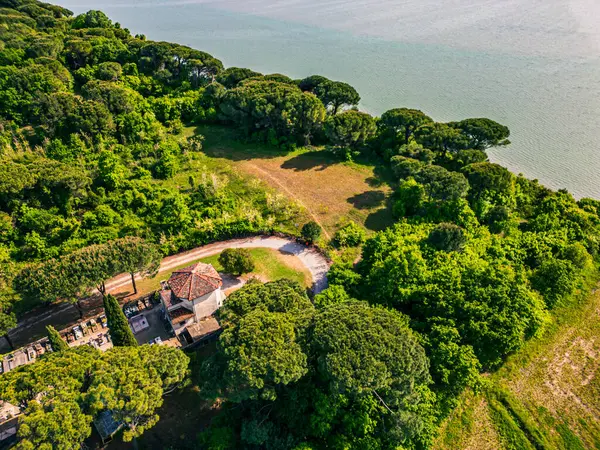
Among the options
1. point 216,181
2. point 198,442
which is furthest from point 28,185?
point 198,442

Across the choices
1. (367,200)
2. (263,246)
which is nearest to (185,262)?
(263,246)

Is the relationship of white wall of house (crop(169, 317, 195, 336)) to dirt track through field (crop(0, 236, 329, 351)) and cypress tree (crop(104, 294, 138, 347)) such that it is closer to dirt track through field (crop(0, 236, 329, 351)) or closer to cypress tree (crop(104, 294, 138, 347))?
cypress tree (crop(104, 294, 138, 347))

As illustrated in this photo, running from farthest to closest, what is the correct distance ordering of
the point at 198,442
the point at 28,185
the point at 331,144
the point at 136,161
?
1. the point at 331,144
2. the point at 136,161
3. the point at 28,185
4. the point at 198,442

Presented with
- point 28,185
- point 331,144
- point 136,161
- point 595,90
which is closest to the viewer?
point 28,185

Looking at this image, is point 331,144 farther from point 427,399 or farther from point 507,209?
point 427,399

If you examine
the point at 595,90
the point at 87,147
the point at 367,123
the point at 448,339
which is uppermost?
the point at 595,90

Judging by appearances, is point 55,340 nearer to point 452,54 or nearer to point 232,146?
point 232,146

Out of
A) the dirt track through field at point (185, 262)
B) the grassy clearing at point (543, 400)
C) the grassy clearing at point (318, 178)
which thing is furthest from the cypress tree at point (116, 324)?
the grassy clearing at point (543, 400)

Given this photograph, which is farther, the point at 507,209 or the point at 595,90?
the point at 595,90
